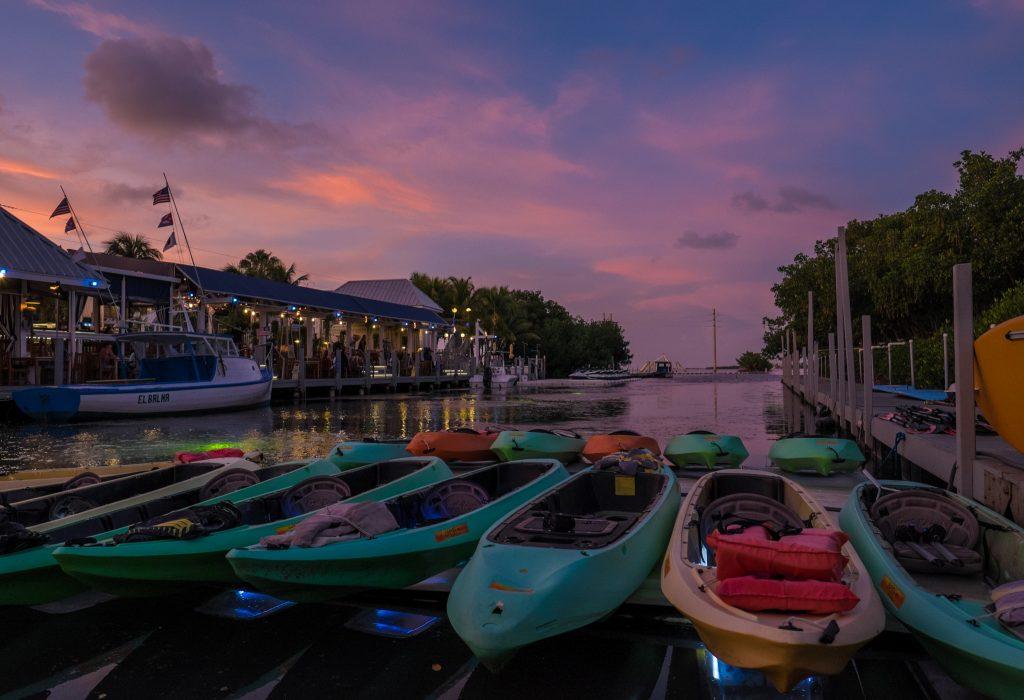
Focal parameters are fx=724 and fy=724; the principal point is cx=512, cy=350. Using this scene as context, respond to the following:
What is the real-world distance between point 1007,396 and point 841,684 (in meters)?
4.56

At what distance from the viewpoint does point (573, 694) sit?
5.04m

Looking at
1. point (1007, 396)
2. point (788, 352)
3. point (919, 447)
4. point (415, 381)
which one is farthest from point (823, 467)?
point (788, 352)

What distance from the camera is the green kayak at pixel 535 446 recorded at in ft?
41.3

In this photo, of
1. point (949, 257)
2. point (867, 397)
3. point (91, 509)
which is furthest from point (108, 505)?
point (949, 257)

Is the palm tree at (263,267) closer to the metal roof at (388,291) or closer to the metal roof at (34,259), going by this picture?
the metal roof at (388,291)

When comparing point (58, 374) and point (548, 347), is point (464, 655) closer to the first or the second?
point (58, 374)

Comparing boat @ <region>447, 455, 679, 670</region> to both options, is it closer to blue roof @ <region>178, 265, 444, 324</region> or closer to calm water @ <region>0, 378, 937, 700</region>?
calm water @ <region>0, 378, 937, 700</region>

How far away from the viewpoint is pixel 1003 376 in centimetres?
798

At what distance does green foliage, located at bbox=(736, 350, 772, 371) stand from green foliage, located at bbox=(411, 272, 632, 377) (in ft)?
76.8

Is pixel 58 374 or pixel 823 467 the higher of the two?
pixel 58 374

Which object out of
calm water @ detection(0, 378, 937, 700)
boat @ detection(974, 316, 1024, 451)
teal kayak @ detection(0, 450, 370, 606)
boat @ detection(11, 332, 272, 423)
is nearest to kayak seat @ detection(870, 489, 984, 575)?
calm water @ detection(0, 378, 937, 700)

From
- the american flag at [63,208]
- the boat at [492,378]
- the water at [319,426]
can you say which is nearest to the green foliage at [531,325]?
the boat at [492,378]

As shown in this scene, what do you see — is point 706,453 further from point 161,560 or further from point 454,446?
point 161,560

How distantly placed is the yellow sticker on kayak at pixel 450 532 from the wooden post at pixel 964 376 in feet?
19.1
